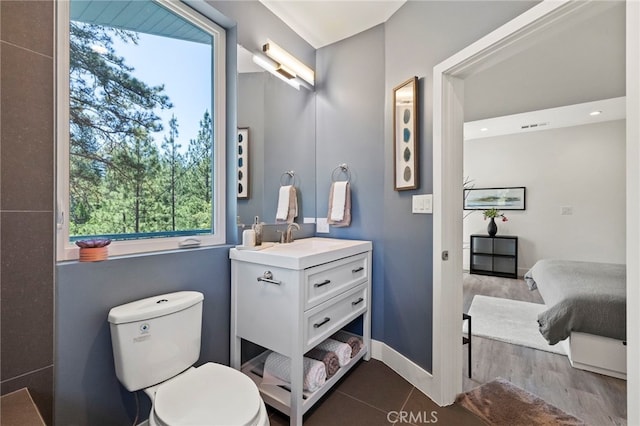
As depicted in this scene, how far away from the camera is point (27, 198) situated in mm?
945

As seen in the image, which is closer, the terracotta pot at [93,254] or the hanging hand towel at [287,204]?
the terracotta pot at [93,254]

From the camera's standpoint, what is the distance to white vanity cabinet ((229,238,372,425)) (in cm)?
133

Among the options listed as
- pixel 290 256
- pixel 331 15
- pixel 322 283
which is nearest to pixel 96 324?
pixel 290 256

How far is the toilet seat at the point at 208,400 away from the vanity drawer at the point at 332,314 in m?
0.39

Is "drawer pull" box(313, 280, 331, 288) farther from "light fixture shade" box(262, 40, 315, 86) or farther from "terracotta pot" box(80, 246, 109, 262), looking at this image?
"light fixture shade" box(262, 40, 315, 86)

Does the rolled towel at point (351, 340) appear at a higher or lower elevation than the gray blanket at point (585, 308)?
lower

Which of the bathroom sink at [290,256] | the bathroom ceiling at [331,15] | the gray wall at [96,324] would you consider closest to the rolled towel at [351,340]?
the bathroom sink at [290,256]

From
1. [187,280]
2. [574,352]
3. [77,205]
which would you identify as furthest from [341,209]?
[574,352]

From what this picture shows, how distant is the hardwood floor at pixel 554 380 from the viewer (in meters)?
1.55

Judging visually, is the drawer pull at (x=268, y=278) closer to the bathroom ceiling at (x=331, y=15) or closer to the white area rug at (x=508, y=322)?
the bathroom ceiling at (x=331, y=15)

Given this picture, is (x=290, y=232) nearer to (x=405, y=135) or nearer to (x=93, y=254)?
(x=405, y=135)

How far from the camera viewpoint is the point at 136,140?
1364 mm

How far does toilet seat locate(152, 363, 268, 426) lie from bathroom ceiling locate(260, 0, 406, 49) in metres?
2.23

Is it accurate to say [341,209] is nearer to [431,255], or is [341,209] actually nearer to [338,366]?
[431,255]
